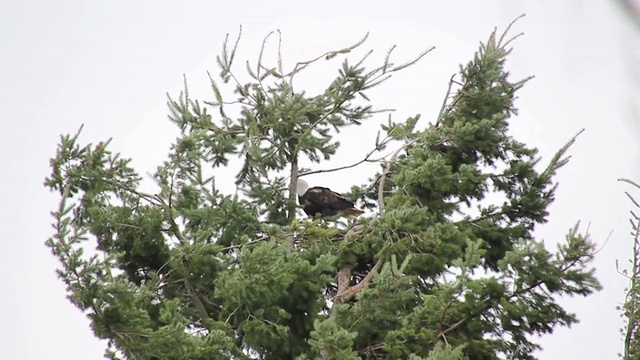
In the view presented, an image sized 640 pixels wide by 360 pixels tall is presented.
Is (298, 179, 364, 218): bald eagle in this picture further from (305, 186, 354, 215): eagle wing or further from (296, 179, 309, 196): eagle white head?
(296, 179, 309, 196): eagle white head

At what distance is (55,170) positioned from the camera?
31.4 feet

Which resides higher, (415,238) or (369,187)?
(369,187)

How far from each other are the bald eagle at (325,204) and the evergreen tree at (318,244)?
0.30m

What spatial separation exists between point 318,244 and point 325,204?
101 centimetres

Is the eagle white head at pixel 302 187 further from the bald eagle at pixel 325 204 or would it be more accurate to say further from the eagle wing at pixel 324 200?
the eagle wing at pixel 324 200

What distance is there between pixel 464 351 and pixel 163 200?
4000 mm

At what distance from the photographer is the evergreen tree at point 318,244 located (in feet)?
28.4

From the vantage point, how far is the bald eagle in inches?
460

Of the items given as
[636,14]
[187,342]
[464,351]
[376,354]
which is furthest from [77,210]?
[636,14]

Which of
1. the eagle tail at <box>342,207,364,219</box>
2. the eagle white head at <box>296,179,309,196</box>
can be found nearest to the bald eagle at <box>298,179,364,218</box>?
the eagle tail at <box>342,207,364,219</box>

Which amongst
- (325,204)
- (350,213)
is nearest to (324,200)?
(325,204)

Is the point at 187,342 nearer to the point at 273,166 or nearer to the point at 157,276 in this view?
the point at 157,276

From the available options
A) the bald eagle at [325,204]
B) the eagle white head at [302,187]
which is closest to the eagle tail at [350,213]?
the bald eagle at [325,204]

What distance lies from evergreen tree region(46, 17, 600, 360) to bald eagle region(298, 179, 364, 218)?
0.99ft
